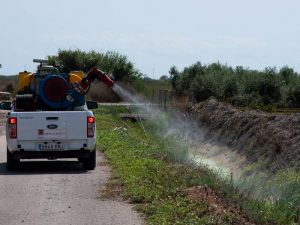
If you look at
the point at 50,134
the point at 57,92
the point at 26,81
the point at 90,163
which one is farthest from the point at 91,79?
the point at 50,134

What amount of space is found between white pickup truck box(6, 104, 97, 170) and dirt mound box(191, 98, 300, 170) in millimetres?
5804

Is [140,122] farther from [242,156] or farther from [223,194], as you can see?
[223,194]

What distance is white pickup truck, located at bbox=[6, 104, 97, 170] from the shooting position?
16.6 m

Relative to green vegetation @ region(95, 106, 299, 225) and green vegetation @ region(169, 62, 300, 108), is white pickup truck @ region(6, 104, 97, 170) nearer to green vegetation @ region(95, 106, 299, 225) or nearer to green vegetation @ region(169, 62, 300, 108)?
green vegetation @ region(95, 106, 299, 225)

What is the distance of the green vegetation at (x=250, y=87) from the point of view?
4616 cm

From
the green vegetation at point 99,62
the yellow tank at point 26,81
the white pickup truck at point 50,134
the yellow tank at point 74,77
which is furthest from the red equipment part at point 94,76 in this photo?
the green vegetation at point 99,62

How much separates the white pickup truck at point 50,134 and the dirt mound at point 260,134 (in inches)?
229

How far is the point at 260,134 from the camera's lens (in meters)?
25.4

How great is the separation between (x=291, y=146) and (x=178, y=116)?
1736 centimetres

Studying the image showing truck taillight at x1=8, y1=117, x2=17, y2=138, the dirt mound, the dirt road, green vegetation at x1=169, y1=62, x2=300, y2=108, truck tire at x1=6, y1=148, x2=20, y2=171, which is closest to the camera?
the dirt road

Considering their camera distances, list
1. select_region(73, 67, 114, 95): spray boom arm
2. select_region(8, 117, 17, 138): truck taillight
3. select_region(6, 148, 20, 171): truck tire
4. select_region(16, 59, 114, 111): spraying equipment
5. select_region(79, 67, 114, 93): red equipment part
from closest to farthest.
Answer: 1. select_region(8, 117, 17, 138): truck taillight
2. select_region(6, 148, 20, 171): truck tire
3. select_region(16, 59, 114, 111): spraying equipment
4. select_region(73, 67, 114, 95): spray boom arm
5. select_region(79, 67, 114, 93): red equipment part

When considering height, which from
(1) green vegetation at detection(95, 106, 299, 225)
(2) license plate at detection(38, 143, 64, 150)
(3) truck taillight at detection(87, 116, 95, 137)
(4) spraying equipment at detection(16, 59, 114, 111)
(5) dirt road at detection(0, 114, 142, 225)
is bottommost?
(5) dirt road at detection(0, 114, 142, 225)

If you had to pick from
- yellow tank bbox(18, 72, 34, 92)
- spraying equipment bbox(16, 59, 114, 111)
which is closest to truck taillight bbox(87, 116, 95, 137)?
spraying equipment bbox(16, 59, 114, 111)

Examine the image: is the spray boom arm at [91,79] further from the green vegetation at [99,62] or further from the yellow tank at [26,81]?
the green vegetation at [99,62]
